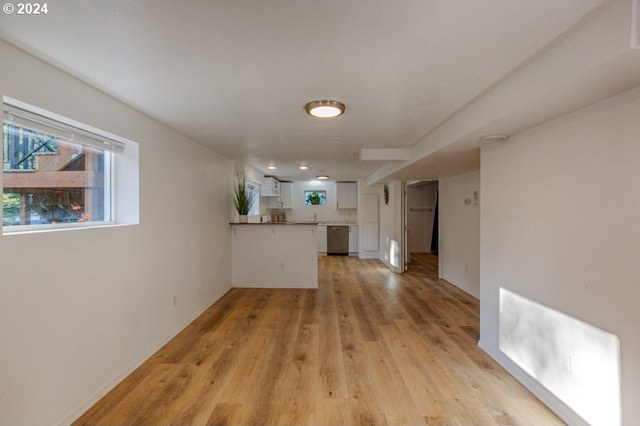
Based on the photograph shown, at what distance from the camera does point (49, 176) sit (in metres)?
1.99

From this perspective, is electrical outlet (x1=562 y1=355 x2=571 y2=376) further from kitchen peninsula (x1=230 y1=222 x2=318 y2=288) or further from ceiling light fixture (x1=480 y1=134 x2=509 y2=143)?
kitchen peninsula (x1=230 y1=222 x2=318 y2=288)

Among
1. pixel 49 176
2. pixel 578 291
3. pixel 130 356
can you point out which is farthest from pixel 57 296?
pixel 578 291

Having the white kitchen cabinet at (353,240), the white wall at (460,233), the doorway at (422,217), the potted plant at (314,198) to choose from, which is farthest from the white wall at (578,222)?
the potted plant at (314,198)

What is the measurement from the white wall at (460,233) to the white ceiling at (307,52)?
2.32 m

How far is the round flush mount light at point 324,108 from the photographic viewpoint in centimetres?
234

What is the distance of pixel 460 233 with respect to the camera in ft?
16.9

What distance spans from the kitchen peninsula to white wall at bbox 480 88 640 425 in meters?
3.12

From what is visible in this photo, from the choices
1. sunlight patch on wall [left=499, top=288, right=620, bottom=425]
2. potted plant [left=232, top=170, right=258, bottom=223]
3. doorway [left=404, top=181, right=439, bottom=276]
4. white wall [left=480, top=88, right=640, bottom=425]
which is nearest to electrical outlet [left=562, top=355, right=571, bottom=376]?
sunlight patch on wall [left=499, top=288, right=620, bottom=425]

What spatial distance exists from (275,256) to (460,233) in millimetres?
3263

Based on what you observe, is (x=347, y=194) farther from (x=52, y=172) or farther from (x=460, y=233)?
(x=52, y=172)

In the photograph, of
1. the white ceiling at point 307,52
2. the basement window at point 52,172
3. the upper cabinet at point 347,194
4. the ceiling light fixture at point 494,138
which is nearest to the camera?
the white ceiling at point 307,52

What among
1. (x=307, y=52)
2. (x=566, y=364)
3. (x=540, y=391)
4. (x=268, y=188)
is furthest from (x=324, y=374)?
(x=268, y=188)

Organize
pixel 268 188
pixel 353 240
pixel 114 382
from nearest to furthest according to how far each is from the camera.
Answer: pixel 114 382 < pixel 268 188 < pixel 353 240

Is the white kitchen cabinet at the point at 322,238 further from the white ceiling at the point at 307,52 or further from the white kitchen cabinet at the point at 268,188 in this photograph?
the white ceiling at the point at 307,52
